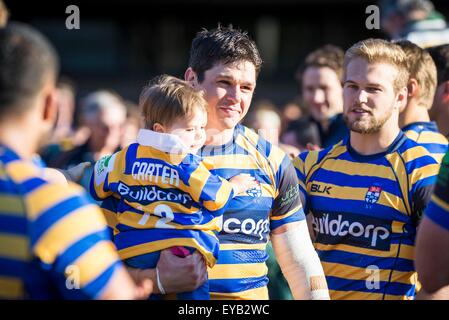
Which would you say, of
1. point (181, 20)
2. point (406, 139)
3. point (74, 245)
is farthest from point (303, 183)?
point (181, 20)

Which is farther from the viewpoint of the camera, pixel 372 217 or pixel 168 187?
pixel 372 217

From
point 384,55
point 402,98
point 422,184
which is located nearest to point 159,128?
point 422,184

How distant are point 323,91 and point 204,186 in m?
3.69

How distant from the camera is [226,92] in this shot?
4277 millimetres

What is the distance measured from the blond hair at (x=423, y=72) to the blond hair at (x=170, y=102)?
1.73 meters

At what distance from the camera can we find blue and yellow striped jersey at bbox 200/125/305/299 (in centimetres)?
414

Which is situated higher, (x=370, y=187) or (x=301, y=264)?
(x=370, y=187)

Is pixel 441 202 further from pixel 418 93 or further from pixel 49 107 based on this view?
pixel 418 93

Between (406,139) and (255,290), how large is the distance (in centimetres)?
123

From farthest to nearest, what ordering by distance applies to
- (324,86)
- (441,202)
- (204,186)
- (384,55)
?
(324,86)
(384,55)
(204,186)
(441,202)

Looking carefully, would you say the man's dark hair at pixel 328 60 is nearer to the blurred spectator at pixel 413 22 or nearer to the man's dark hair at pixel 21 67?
the blurred spectator at pixel 413 22

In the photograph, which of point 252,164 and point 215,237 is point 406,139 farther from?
point 215,237

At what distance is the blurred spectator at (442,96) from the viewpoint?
558cm

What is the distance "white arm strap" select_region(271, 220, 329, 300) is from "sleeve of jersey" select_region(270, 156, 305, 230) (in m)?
0.05
